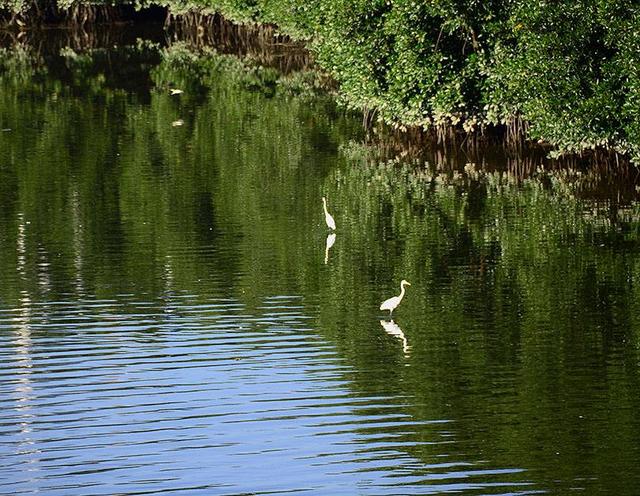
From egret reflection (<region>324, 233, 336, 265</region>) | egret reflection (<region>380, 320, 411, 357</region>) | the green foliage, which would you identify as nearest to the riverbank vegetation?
the green foliage

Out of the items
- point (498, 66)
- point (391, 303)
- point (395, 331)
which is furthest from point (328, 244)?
point (498, 66)

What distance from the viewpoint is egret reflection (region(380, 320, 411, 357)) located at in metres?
11.4

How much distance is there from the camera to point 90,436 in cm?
928

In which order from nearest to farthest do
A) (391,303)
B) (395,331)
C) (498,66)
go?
(395,331), (391,303), (498,66)

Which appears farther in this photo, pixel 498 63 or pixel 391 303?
pixel 498 63

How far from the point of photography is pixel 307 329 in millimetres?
12062

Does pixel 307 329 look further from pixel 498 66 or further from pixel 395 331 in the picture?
pixel 498 66

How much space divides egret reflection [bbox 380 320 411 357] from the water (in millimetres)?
34

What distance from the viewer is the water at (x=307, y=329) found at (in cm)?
880

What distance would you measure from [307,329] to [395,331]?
76 cm

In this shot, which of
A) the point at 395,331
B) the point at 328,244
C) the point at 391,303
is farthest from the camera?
the point at 328,244

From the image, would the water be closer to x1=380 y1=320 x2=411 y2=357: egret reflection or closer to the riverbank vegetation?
x1=380 y1=320 x2=411 y2=357: egret reflection

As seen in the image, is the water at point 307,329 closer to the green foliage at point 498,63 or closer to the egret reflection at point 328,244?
the egret reflection at point 328,244

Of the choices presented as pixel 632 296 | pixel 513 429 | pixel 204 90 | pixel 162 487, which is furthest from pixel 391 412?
pixel 204 90
